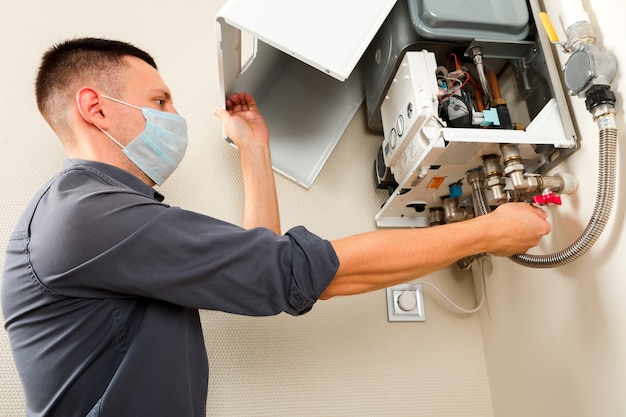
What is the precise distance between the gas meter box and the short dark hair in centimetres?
22

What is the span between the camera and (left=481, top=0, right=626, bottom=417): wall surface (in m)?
0.82

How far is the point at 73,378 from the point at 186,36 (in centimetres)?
103

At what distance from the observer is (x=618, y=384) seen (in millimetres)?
814

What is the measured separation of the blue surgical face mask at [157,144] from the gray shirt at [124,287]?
0.19m

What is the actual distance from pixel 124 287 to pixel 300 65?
890mm

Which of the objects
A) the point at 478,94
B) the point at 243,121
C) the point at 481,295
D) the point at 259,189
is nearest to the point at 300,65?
the point at 243,121

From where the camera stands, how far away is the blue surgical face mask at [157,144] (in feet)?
3.13

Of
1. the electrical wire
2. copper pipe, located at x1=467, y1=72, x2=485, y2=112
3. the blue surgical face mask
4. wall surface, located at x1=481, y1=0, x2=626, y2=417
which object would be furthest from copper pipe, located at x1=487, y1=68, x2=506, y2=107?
the blue surgical face mask

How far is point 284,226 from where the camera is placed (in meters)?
1.31

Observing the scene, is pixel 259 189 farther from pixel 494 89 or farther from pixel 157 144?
pixel 494 89

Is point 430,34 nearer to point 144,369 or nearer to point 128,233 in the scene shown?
point 128,233

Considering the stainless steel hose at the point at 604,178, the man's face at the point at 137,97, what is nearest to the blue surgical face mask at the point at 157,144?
the man's face at the point at 137,97

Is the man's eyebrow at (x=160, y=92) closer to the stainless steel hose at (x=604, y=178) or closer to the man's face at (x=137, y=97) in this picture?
the man's face at (x=137, y=97)

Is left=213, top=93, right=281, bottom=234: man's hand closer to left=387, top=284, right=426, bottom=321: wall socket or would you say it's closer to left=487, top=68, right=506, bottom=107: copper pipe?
left=387, top=284, right=426, bottom=321: wall socket
